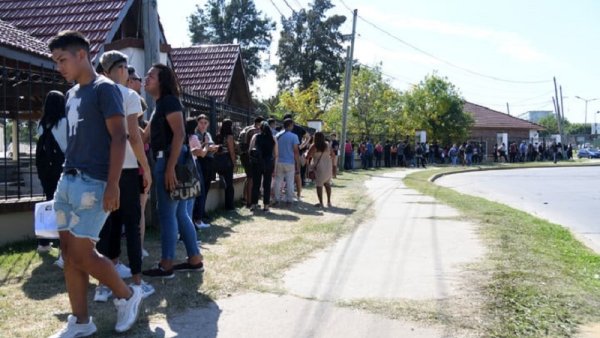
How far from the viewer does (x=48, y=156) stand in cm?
606

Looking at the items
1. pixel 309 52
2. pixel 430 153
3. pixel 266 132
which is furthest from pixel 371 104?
pixel 266 132

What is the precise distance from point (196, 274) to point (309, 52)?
60.3 metres

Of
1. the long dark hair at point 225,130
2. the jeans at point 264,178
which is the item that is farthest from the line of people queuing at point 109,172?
the jeans at point 264,178

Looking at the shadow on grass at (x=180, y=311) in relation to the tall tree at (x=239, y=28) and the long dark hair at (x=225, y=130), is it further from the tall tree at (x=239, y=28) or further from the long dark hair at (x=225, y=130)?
the tall tree at (x=239, y=28)

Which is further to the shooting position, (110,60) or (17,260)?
(17,260)

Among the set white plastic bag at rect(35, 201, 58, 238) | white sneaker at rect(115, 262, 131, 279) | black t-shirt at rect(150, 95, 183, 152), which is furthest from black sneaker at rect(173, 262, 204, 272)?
white plastic bag at rect(35, 201, 58, 238)

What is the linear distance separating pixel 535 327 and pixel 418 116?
46.0 meters

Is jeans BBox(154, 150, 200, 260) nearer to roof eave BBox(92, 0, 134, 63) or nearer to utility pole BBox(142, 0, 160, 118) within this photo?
utility pole BBox(142, 0, 160, 118)

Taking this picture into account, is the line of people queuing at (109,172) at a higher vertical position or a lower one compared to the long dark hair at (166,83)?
lower

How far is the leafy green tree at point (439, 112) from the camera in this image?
160 feet

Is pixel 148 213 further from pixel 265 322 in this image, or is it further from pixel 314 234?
pixel 265 322

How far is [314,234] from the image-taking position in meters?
8.28

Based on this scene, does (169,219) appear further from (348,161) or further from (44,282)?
(348,161)

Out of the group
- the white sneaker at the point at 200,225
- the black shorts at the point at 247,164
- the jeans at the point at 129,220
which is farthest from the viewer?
the black shorts at the point at 247,164
